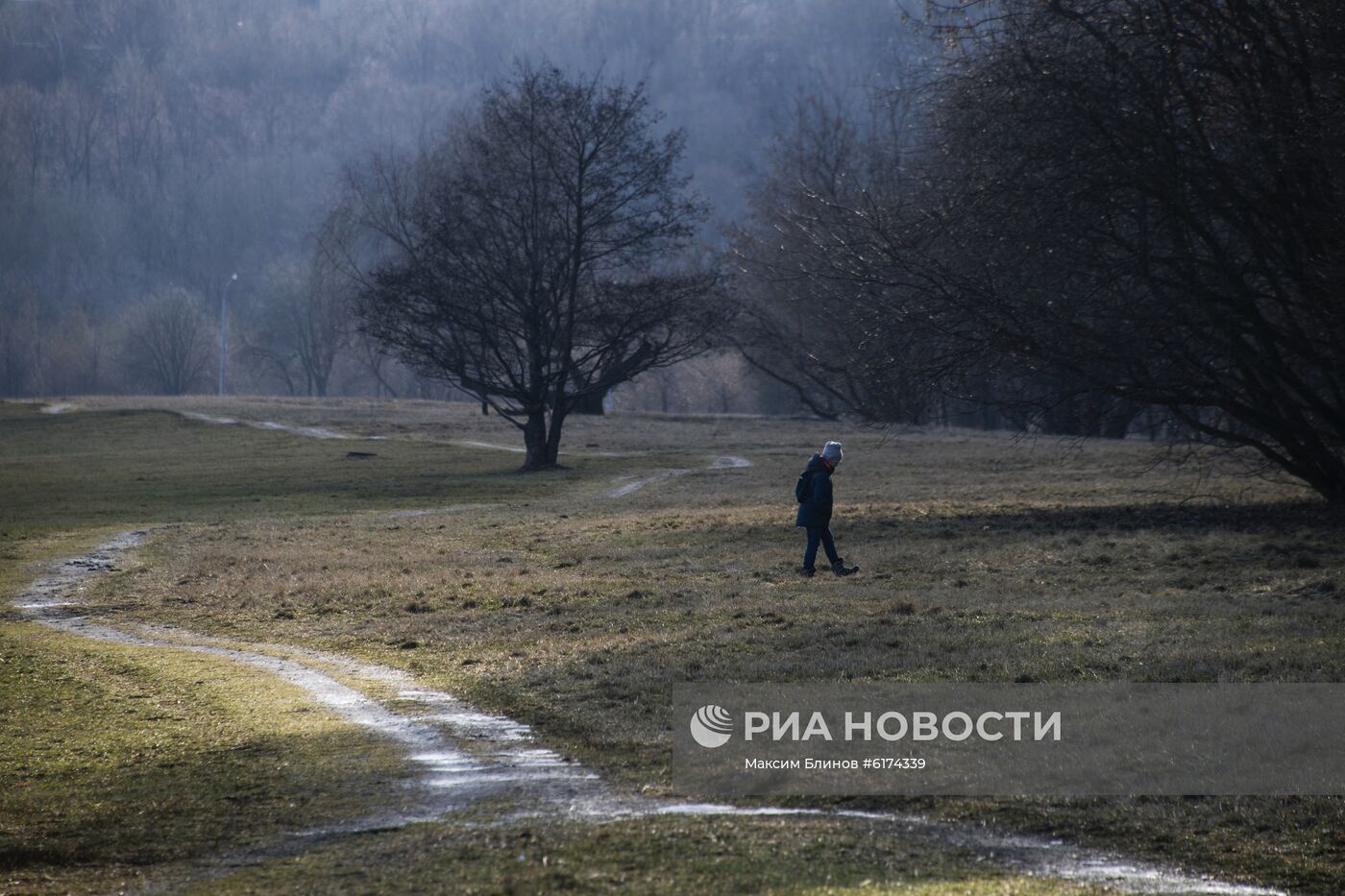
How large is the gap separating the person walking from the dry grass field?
2.30 ft

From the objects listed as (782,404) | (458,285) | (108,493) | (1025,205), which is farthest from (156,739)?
(782,404)

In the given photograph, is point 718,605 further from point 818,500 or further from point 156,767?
point 156,767

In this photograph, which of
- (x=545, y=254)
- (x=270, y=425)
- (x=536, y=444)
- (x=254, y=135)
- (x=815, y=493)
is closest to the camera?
(x=815, y=493)

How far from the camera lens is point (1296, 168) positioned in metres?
19.2

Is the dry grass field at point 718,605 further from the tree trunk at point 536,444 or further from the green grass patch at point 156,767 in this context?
the tree trunk at point 536,444

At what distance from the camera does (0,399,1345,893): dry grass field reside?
6.99 m

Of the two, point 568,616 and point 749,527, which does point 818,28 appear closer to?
point 749,527

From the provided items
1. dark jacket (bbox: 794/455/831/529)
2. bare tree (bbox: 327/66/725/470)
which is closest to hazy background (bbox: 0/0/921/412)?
bare tree (bbox: 327/66/725/470)

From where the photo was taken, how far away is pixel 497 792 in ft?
26.7

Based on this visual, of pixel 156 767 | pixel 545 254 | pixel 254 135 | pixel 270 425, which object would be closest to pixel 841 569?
pixel 156 767

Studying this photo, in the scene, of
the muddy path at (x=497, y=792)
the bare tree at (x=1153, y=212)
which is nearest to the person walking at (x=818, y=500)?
the bare tree at (x=1153, y=212)

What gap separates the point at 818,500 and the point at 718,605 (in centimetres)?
242

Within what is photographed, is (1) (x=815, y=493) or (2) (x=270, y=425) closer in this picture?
(1) (x=815, y=493)

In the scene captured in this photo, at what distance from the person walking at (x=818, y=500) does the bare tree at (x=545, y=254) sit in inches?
1031
